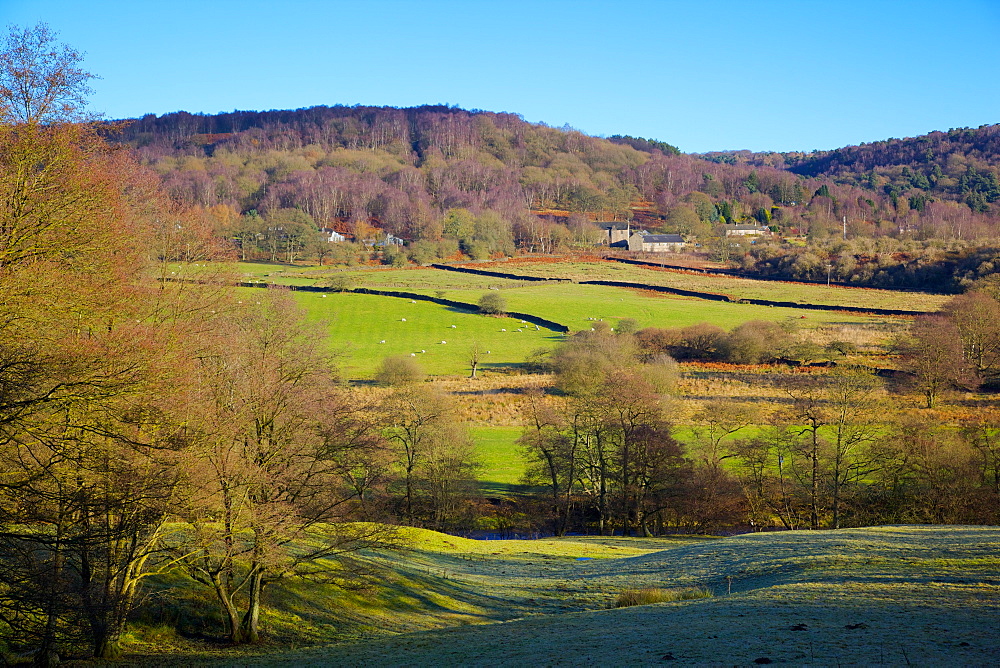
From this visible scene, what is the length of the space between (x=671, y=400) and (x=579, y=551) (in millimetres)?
19246

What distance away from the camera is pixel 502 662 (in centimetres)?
1295

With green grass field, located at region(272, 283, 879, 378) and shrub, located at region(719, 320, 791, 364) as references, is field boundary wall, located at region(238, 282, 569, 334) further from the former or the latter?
shrub, located at region(719, 320, 791, 364)

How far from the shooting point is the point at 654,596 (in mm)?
19156

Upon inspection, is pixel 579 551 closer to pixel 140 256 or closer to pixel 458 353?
pixel 140 256

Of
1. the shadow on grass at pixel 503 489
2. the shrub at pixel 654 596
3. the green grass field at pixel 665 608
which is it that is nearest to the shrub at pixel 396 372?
the shadow on grass at pixel 503 489

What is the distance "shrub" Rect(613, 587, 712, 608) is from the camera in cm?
1892

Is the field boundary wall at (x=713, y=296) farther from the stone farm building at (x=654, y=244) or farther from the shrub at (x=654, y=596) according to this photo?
the shrub at (x=654, y=596)

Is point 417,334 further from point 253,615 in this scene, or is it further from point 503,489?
point 253,615

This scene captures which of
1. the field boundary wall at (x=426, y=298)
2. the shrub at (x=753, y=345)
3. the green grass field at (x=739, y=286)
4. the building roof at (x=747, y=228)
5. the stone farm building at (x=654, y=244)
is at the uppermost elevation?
the building roof at (x=747, y=228)

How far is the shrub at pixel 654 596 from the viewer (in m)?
18.9

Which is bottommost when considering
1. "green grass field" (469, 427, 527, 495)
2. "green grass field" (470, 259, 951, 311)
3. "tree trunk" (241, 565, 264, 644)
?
"green grass field" (469, 427, 527, 495)

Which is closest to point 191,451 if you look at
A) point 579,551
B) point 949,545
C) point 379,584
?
point 379,584

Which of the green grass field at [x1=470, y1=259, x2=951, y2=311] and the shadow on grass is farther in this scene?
the green grass field at [x1=470, y1=259, x2=951, y2=311]

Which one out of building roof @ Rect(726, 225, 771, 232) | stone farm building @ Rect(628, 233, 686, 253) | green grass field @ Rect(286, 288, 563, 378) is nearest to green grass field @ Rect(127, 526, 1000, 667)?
green grass field @ Rect(286, 288, 563, 378)
